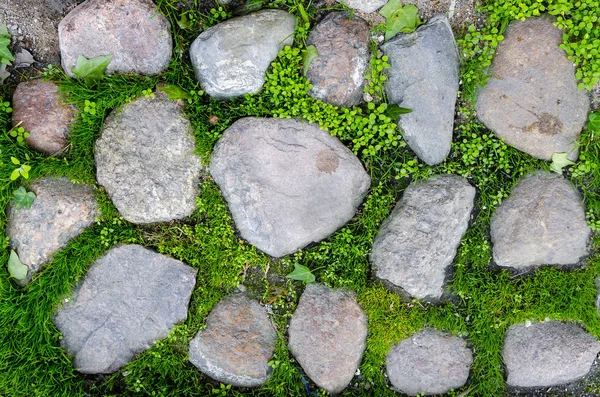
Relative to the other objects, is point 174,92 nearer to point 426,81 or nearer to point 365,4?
point 365,4

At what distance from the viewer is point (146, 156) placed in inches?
123

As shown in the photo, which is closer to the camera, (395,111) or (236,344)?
(395,111)

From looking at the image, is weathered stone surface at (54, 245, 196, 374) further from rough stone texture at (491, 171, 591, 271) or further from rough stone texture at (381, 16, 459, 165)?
rough stone texture at (491, 171, 591, 271)

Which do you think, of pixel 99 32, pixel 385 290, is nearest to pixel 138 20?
pixel 99 32

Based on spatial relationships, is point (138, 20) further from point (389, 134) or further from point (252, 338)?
point (252, 338)

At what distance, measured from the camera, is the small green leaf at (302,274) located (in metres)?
3.18

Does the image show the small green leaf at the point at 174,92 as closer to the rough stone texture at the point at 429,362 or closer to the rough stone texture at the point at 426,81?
the rough stone texture at the point at 426,81

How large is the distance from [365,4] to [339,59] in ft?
1.33

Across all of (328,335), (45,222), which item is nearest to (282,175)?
(328,335)

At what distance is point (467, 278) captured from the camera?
326 cm

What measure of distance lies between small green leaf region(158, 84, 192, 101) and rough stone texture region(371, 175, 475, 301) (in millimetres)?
1561

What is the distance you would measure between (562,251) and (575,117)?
0.87m

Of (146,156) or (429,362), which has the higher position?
(146,156)

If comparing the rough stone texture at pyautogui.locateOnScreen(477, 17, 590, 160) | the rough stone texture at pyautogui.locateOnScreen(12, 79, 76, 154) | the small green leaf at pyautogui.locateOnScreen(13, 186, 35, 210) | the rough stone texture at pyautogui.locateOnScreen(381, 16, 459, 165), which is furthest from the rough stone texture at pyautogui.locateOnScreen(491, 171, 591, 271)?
the small green leaf at pyautogui.locateOnScreen(13, 186, 35, 210)
